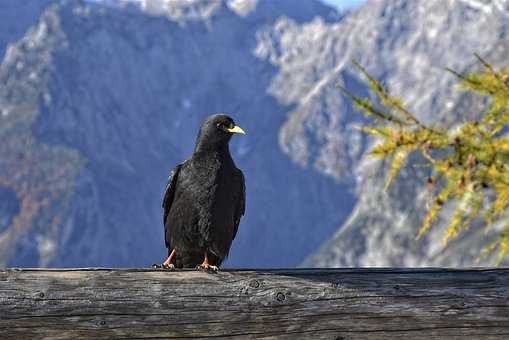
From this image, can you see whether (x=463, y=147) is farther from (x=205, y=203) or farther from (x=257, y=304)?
(x=257, y=304)

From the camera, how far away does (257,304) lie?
415 cm

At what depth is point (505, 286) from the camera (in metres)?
4.35

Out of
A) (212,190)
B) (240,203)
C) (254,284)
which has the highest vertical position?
(240,203)

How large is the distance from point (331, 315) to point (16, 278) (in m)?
1.53

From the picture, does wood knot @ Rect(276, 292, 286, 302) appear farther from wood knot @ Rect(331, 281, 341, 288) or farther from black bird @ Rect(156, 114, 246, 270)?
black bird @ Rect(156, 114, 246, 270)

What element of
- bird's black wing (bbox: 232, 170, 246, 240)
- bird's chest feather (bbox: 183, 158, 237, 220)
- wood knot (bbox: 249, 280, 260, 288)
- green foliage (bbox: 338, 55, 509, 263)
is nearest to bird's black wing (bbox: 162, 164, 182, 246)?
bird's chest feather (bbox: 183, 158, 237, 220)

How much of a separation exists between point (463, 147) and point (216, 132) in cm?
247

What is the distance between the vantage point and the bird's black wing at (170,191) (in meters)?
8.00

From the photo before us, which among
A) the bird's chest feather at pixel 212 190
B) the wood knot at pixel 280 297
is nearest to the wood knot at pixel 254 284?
Answer: the wood knot at pixel 280 297

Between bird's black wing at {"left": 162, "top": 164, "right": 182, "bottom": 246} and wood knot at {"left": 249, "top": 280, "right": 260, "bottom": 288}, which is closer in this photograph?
wood knot at {"left": 249, "top": 280, "right": 260, "bottom": 288}

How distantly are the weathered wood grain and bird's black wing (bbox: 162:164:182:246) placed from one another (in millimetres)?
3768

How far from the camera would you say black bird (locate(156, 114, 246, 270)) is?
745 centimetres

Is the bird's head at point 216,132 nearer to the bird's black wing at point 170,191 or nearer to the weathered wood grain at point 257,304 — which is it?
the bird's black wing at point 170,191

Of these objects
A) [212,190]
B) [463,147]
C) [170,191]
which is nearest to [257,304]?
[463,147]
